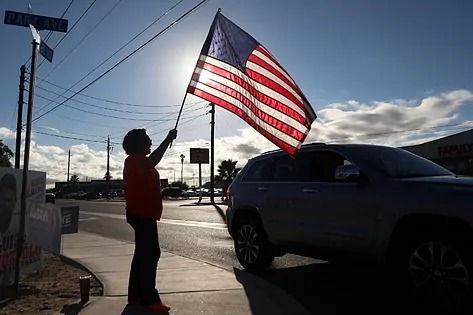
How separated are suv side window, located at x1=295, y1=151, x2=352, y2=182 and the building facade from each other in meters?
28.2

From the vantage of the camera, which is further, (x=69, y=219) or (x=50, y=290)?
(x=69, y=219)

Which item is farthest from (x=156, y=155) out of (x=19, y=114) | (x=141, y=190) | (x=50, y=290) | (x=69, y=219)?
(x=19, y=114)

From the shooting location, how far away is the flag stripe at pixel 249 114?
639 centimetres

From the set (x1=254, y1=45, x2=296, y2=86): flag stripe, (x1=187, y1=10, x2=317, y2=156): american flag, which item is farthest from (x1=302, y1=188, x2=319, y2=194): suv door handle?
(x1=254, y1=45, x2=296, y2=86): flag stripe

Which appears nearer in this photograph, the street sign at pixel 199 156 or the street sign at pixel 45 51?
the street sign at pixel 45 51

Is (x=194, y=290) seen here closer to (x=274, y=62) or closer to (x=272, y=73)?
(x=272, y=73)

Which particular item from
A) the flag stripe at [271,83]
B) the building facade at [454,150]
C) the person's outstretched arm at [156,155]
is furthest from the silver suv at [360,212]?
the building facade at [454,150]

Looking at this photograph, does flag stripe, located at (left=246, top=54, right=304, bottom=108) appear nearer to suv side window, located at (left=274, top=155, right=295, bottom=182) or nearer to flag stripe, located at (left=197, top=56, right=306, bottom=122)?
flag stripe, located at (left=197, top=56, right=306, bottom=122)

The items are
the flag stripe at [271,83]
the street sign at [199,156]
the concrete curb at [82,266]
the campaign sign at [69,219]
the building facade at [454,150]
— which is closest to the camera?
the flag stripe at [271,83]

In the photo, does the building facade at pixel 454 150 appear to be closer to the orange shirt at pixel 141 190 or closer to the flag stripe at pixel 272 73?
the flag stripe at pixel 272 73

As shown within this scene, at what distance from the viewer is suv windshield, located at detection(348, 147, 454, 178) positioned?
5949 millimetres

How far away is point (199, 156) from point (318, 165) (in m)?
50.8

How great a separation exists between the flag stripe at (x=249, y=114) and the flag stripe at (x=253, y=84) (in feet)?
0.79

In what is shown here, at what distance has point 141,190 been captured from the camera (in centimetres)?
511
